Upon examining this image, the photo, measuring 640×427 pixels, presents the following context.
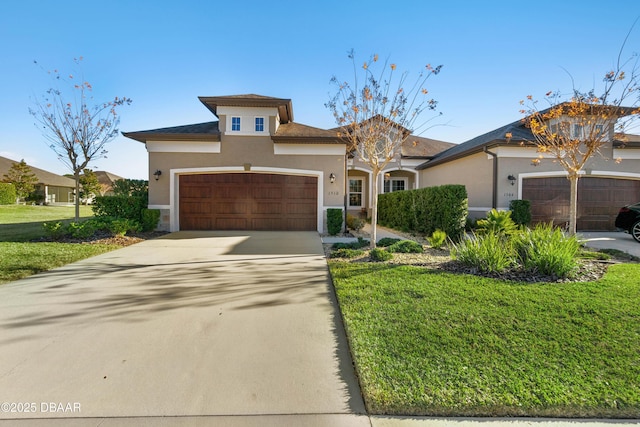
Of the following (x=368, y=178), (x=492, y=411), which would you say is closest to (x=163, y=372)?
(x=492, y=411)

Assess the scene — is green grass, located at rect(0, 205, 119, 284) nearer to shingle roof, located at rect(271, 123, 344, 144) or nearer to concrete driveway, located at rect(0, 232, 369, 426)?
concrete driveway, located at rect(0, 232, 369, 426)

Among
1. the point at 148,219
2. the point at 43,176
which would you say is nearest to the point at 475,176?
the point at 148,219

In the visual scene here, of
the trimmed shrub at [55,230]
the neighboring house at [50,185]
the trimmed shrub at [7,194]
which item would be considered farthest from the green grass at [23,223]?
the neighboring house at [50,185]

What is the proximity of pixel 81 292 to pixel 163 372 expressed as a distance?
2996 mm

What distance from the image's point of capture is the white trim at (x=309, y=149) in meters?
12.1

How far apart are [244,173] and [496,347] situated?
36.1 ft

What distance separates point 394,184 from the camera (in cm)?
2036

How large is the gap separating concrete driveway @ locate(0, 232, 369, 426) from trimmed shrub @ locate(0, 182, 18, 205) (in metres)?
28.6

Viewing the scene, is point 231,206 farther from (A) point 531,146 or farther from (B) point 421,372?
(A) point 531,146

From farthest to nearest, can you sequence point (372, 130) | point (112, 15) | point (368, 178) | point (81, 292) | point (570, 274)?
point (368, 178) < point (112, 15) < point (372, 130) < point (570, 274) < point (81, 292)

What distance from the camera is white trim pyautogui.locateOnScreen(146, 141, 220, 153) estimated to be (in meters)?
12.1

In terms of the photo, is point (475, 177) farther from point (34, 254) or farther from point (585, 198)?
point (34, 254)

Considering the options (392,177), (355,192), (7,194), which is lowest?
(7,194)

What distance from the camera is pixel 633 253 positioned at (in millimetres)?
7668
